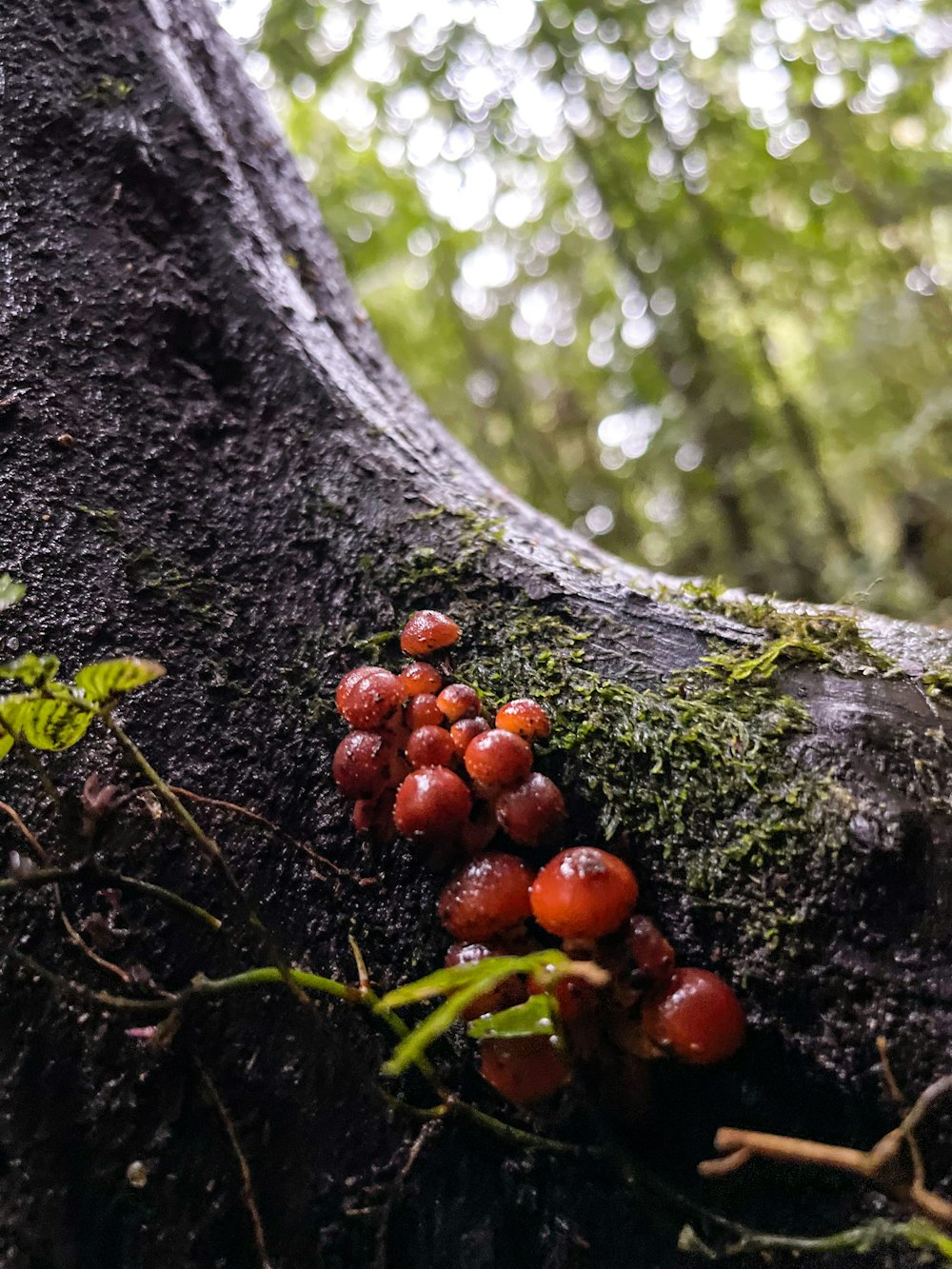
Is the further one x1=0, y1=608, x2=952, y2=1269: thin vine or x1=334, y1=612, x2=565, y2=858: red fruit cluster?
x1=334, y1=612, x2=565, y2=858: red fruit cluster

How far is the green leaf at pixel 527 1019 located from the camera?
3.38 ft

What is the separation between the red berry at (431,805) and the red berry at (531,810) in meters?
0.07

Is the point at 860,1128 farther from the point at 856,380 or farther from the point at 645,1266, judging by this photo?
the point at 856,380

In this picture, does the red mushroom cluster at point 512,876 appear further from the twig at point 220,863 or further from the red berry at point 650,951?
the twig at point 220,863

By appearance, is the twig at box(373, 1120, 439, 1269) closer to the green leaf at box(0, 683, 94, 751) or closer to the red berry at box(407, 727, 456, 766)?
the red berry at box(407, 727, 456, 766)

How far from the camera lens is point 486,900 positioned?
4.03 ft

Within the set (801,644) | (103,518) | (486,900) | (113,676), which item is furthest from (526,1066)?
(103,518)

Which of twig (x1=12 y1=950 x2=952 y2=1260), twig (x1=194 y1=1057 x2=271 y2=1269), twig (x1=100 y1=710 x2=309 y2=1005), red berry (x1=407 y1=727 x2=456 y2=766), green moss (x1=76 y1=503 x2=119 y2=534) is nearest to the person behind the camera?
twig (x1=12 y1=950 x2=952 y2=1260)

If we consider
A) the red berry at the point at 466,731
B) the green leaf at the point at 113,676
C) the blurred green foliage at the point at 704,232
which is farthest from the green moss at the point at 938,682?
the blurred green foliage at the point at 704,232

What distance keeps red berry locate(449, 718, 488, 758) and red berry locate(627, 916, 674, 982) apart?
0.42 metres

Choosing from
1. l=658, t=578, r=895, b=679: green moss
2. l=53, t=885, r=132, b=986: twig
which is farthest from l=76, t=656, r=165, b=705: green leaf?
l=658, t=578, r=895, b=679: green moss

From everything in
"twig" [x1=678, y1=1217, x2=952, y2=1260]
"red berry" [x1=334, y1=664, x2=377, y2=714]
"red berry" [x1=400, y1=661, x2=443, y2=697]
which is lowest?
"twig" [x1=678, y1=1217, x2=952, y2=1260]

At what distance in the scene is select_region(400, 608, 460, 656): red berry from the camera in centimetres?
154

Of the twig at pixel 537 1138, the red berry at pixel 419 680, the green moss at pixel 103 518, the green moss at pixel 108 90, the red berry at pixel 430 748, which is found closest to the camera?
the twig at pixel 537 1138
